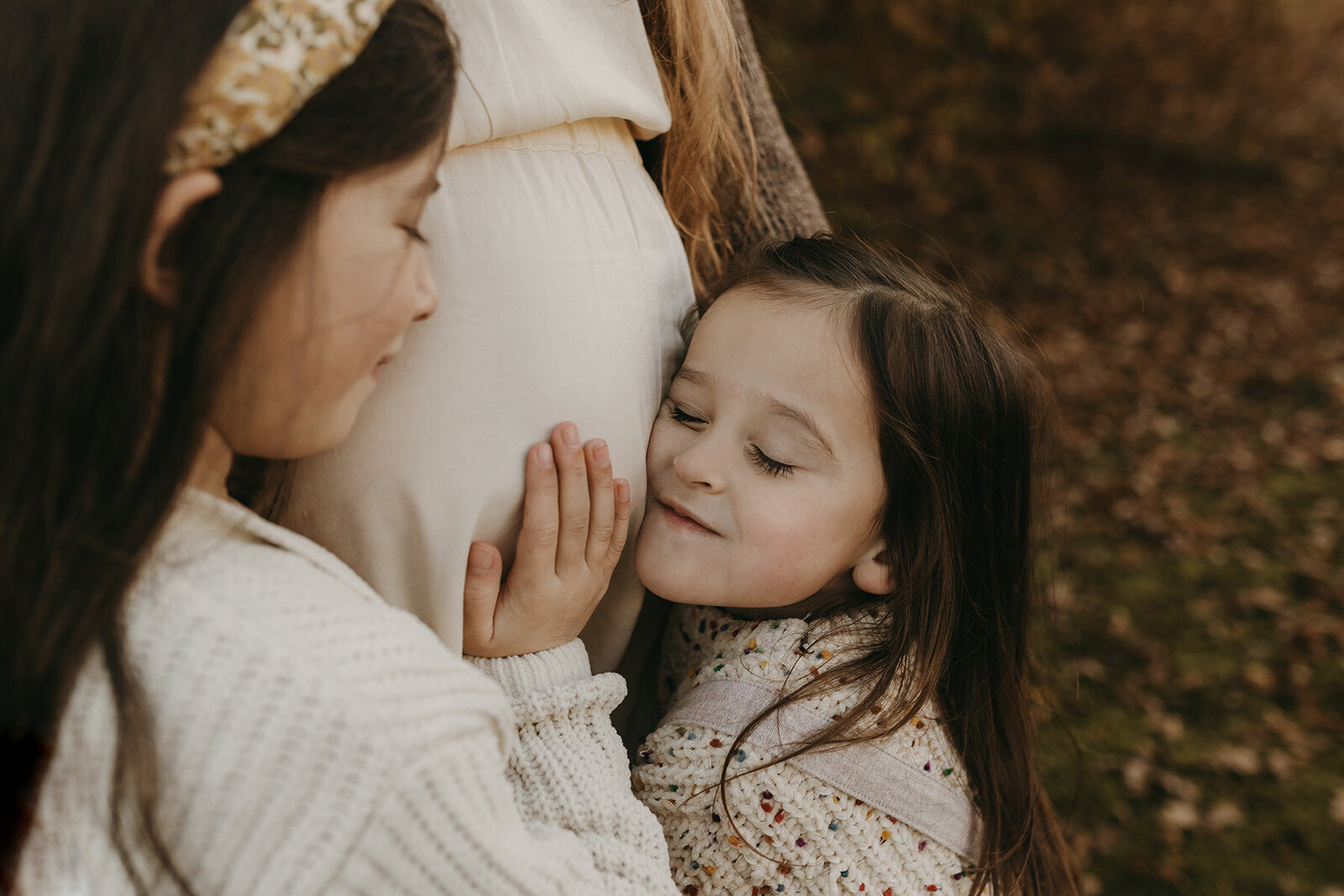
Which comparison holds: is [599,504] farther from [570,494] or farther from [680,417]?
[680,417]

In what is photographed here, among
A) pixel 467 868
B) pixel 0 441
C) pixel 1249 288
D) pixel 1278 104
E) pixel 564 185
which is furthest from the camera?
pixel 1278 104

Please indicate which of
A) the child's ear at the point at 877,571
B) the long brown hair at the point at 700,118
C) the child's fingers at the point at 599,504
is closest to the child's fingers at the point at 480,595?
the child's fingers at the point at 599,504

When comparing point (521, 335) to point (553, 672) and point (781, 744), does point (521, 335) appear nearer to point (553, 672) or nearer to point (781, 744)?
point (553, 672)

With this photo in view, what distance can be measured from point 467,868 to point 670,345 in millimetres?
930

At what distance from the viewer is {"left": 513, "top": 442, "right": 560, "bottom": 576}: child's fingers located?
1.51m

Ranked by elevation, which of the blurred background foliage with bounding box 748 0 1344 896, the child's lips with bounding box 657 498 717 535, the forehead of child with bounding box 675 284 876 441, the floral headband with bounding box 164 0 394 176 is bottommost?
the blurred background foliage with bounding box 748 0 1344 896

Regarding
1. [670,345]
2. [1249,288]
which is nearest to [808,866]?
[670,345]

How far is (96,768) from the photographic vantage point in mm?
1109

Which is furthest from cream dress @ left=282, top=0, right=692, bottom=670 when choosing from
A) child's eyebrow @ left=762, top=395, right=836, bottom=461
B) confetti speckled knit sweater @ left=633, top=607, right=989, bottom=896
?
confetti speckled knit sweater @ left=633, top=607, right=989, bottom=896

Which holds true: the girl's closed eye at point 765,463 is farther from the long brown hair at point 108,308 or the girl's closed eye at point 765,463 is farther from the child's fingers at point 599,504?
the long brown hair at point 108,308

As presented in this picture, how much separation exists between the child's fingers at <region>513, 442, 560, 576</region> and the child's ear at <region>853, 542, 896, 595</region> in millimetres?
637

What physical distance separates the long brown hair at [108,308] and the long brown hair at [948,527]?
3.16 ft

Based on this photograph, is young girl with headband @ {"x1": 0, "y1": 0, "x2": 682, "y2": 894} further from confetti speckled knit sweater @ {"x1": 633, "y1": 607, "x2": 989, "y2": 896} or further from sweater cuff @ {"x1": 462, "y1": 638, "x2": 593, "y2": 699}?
confetti speckled knit sweater @ {"x1": 633, "y1": 607, "x2": 989, "y2": 896}

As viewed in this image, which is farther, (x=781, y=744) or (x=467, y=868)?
(x=781, y=744)
